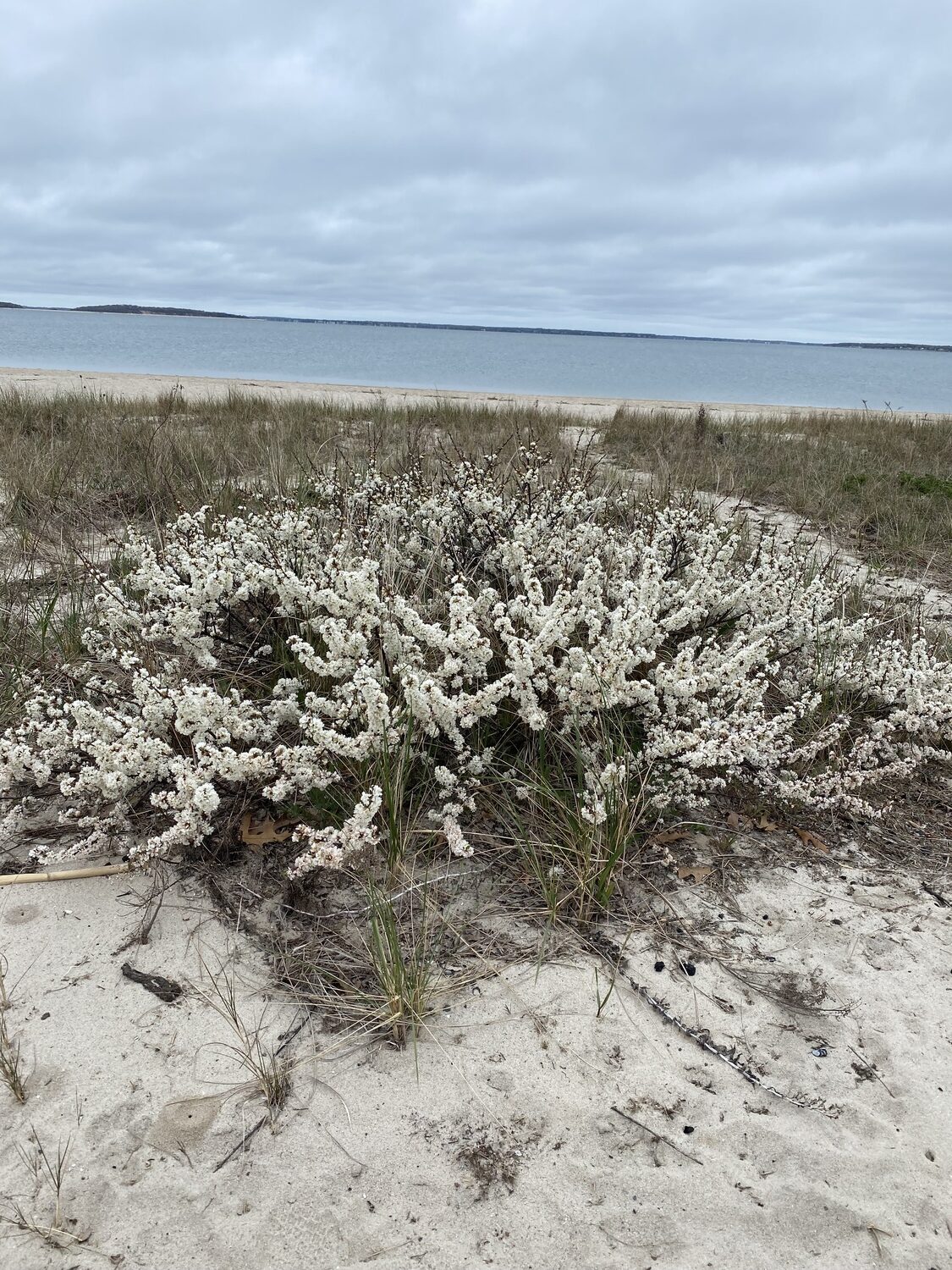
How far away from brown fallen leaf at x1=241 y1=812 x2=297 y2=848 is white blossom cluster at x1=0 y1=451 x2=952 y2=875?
0.06 meters

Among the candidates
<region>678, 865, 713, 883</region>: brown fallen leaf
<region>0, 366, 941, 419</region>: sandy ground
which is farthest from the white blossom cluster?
<region>0, 366, 941, 419</region>: sandy ground

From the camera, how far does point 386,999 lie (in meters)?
1.99

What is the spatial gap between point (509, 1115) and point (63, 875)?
5.19 feet

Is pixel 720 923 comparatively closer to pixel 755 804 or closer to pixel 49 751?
pixel 755 804

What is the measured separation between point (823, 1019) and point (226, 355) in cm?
4681

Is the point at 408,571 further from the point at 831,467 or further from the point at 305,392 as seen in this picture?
the point at 305,392

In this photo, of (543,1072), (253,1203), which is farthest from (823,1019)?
(253,1203)

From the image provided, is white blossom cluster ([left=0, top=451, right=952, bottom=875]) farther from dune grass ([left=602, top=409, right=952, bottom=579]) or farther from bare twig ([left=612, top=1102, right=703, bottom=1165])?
dune grass ([left=602, top=409, right=952, bottom=579])

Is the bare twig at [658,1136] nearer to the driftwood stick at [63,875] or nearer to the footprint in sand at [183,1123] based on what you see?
the footprint in sand at [183,1123]

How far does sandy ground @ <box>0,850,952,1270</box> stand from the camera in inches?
61.2

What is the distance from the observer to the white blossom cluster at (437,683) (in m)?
2.40

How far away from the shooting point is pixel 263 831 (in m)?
2.60

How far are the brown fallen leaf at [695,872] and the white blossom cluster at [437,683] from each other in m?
0.23

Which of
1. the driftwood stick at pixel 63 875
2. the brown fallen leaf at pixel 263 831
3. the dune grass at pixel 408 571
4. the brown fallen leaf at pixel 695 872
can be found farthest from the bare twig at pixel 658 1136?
the driftwood stick at pixel 63 875
